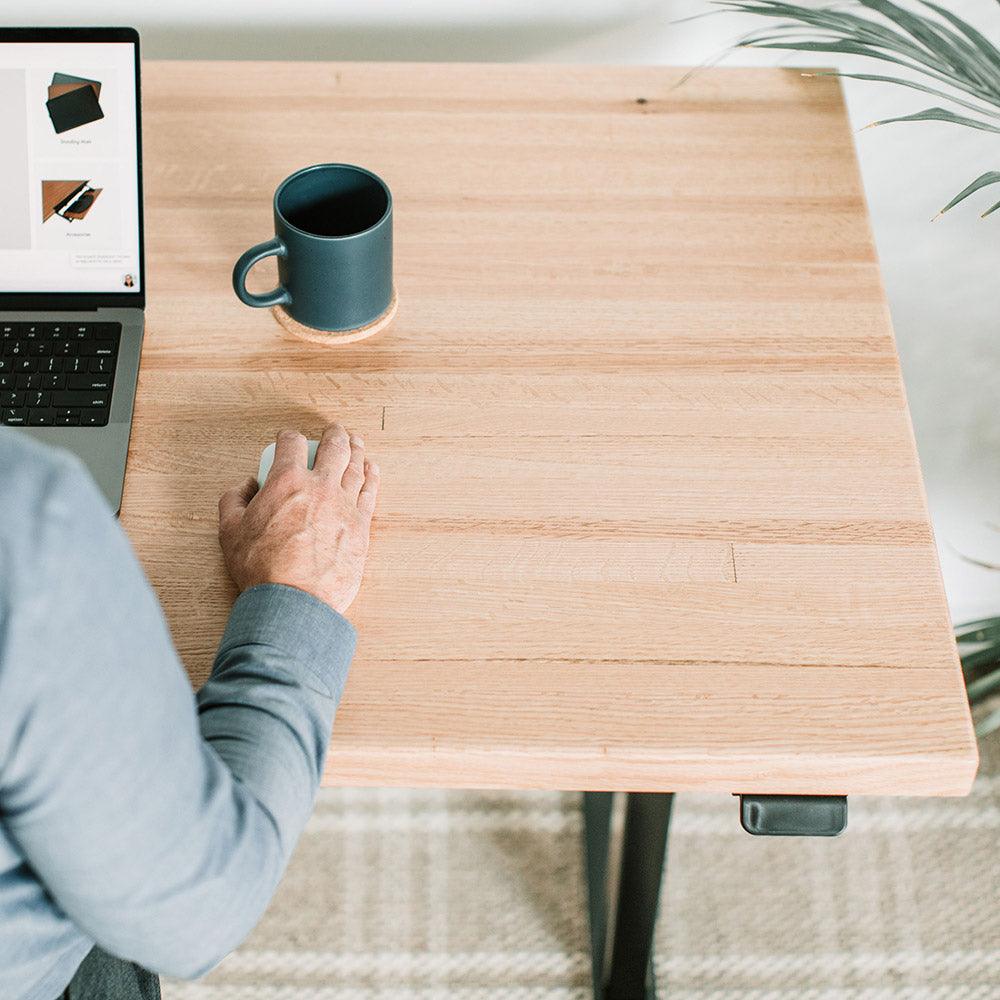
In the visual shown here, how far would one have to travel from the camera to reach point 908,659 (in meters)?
0.77

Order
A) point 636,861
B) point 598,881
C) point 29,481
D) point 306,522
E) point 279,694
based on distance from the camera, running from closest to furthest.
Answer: point 29,481 < point 279,694 < point 306,522 < point 636,861 < point 598,881

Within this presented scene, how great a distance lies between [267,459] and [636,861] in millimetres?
594

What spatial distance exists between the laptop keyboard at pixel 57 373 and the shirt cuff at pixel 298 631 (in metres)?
0.25

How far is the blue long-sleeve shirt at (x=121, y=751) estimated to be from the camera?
0.47 meters

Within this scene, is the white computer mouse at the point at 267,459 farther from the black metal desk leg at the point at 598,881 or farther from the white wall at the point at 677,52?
the black metal desk leg at the point at 598,881

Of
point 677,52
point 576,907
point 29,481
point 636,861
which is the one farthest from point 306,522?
point 576,907

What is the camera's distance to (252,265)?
89 cm

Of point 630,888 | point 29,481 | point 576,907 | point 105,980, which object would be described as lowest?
point 576,907

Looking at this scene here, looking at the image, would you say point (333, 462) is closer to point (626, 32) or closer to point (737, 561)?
point (737, 561)

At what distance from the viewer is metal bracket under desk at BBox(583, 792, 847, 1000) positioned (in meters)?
0.77

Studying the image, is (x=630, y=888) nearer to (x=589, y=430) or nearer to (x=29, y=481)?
(x=589, y=430)

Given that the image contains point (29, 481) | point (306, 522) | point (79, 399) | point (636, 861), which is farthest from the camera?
point (636, 861)

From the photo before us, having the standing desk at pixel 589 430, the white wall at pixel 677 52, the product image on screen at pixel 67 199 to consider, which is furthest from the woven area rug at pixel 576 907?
the product image on screen at pixel 67 199

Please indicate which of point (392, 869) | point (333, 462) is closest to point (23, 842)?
point (333, 462)
